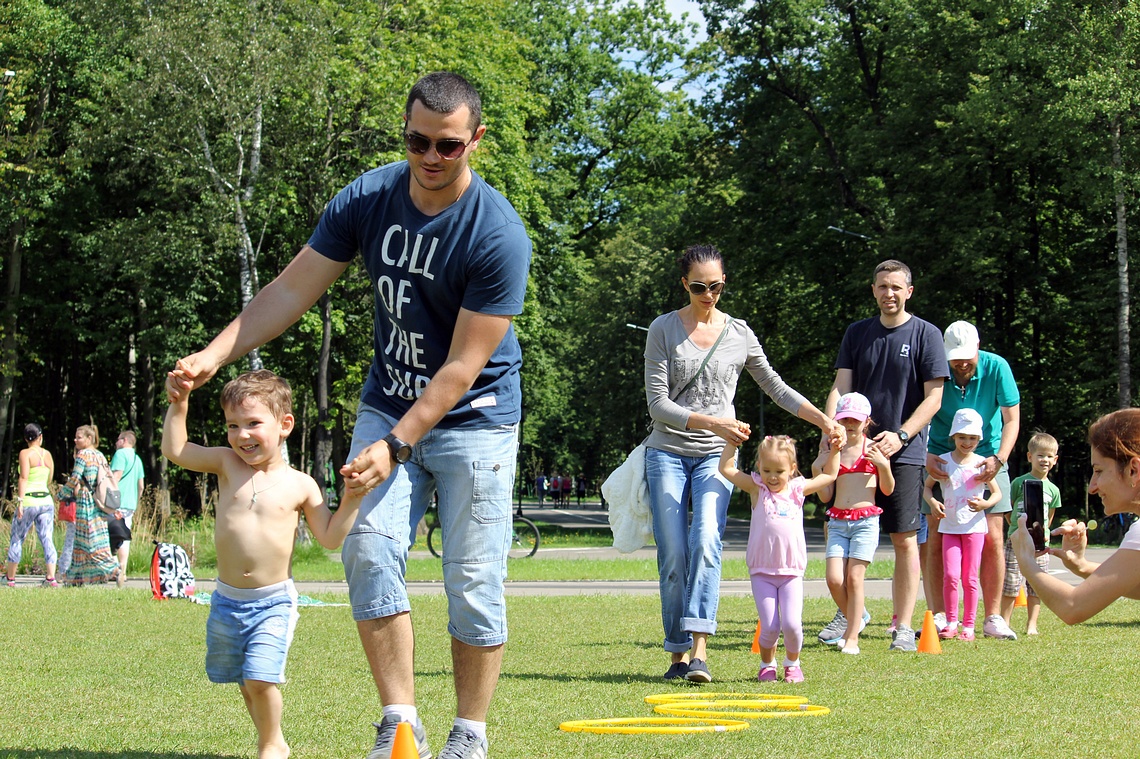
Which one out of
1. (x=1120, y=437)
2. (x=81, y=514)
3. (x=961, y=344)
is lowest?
(x=81, y=514)

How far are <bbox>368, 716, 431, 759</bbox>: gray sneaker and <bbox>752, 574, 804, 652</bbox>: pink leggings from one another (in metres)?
2.96

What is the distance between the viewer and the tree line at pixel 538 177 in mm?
28328

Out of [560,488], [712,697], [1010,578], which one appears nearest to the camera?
[712,697]

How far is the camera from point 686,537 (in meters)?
7.41

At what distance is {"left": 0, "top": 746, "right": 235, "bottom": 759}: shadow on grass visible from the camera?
4820 mm

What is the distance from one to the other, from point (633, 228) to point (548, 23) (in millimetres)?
8409

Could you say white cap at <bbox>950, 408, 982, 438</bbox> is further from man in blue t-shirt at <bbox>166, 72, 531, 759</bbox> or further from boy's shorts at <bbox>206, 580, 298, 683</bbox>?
boy's shorts at <bbox>206, 580, 298, 683</bbox>

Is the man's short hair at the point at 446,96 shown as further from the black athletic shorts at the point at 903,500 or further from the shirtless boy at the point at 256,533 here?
the black athletic shorts at the point at 903,500

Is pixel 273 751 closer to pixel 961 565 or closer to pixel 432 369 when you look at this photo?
pixel 432 369

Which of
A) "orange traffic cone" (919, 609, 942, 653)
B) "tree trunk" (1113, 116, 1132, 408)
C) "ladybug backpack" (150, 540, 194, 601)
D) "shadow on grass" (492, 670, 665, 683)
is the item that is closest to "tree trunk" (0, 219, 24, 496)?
"ladybug backpack" (150, 540, 194, 601)

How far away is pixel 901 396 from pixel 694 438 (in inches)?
80.8

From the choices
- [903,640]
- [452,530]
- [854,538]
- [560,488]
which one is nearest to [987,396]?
[854,538]

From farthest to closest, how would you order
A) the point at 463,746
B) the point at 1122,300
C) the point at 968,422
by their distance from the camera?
the point at 1122,300, the point at 968,422, the point at 463,746

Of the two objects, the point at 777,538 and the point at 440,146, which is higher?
the point at 440,146
